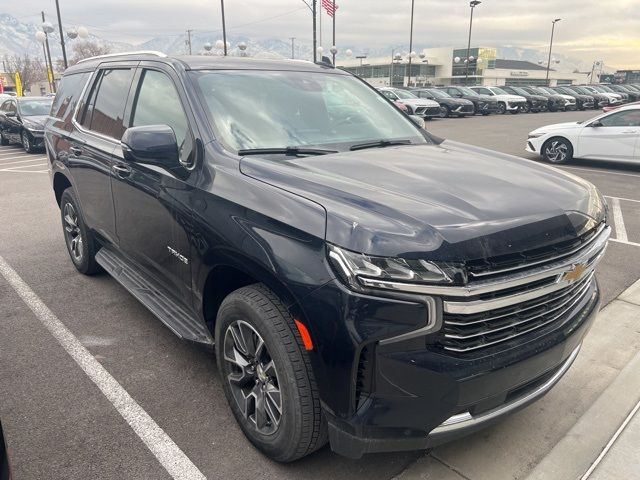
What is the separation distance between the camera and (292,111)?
3297 millimetres

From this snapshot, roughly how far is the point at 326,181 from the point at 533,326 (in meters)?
1.11

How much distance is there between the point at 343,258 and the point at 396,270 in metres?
0.21

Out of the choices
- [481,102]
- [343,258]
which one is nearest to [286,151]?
[343,258]

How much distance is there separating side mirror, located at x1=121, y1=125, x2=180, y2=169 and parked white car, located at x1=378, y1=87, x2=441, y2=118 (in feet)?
75.1

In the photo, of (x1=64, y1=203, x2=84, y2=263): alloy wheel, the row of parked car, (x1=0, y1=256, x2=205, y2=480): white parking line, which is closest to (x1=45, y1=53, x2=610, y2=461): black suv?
(x1=0, y1=256, x2=205, y2=480): white parking line

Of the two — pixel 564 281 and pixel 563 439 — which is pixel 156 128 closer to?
pixel 564 281

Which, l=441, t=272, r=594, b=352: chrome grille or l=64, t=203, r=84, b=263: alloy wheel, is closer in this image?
l=441, t=272, r=594, b=352: chrome grille

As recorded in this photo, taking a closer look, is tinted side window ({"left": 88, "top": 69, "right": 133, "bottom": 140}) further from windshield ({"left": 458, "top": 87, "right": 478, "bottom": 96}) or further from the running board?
windshield ({"left": 458, "top": 87, "right": 478, "bottom": 96})

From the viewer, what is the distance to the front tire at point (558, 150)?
39.6 ft

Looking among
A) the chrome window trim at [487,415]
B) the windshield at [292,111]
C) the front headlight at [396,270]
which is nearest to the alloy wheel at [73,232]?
the windshield at [292,111]

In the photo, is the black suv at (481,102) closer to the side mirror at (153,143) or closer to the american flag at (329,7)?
the american flag at (329,7)

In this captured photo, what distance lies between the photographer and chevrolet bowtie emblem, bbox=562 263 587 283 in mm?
2246

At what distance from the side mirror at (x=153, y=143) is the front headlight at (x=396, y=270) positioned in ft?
4.61

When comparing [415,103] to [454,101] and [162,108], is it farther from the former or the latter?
[162,108]
